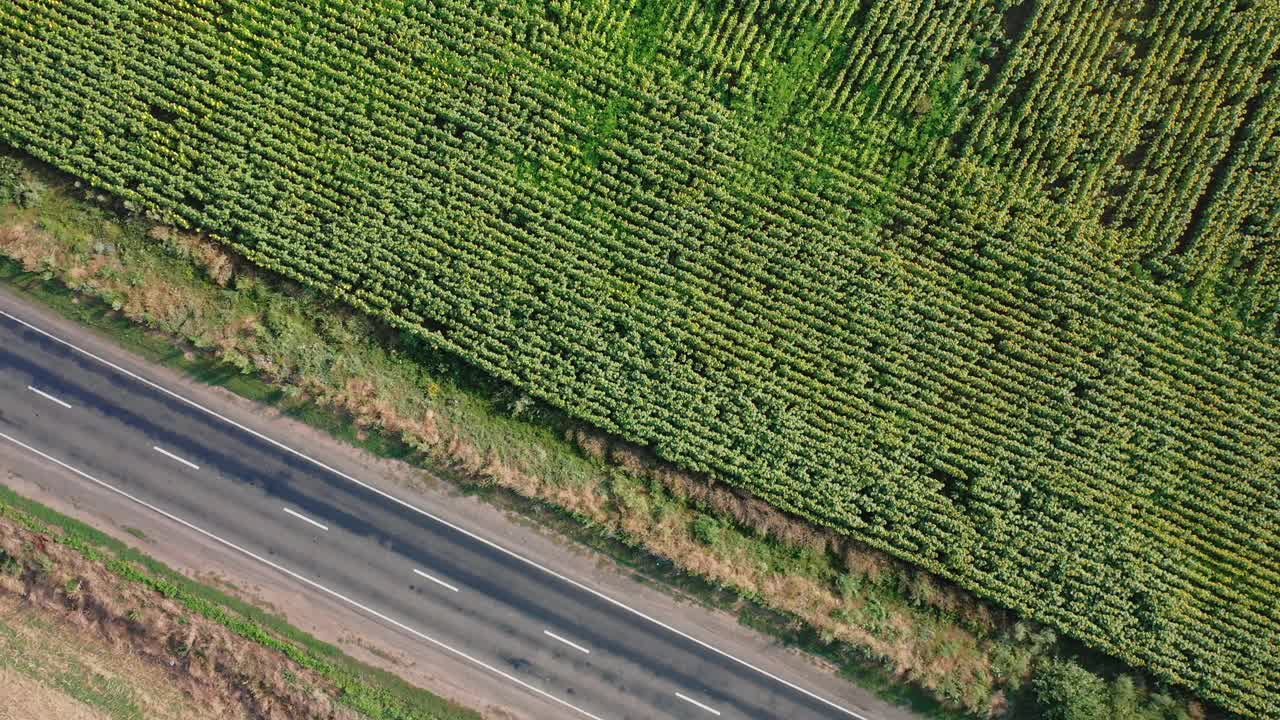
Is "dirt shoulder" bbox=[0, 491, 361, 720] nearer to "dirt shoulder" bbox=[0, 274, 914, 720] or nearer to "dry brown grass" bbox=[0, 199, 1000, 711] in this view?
"dirt shoulder" bbox=[0, 274, 914, 720]

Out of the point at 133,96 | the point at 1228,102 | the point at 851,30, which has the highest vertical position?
the point at 1228,102

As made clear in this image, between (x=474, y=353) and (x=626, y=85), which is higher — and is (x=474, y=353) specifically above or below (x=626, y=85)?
below

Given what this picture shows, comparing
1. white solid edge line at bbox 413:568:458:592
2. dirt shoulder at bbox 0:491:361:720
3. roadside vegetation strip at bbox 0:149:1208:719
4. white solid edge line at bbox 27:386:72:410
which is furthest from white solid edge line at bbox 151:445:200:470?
white solid edge line at bbox 413:568:458:592

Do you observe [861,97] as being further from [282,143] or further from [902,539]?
[282,143]

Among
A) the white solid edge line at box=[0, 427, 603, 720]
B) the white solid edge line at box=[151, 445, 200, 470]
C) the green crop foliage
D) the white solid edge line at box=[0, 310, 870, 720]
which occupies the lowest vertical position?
the white solid edge line at box=[0, 427, 603, 720]

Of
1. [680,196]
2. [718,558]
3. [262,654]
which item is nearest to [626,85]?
[680,196]

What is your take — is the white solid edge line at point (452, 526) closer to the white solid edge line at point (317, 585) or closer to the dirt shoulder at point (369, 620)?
the dirt shoulder at point (369, 620)

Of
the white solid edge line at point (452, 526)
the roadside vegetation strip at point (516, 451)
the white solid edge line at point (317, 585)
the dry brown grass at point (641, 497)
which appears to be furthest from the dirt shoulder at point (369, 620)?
the dry brown grass at point (641, 497)
